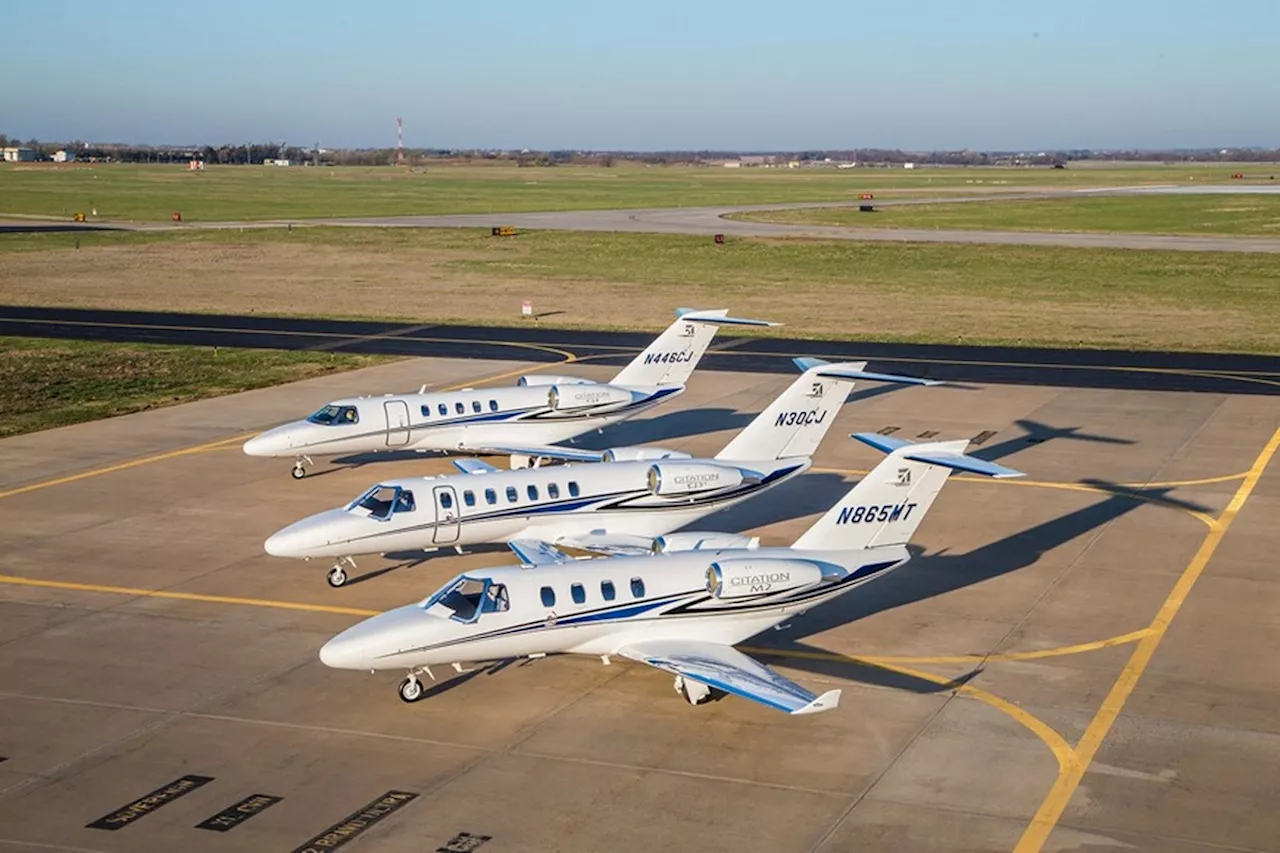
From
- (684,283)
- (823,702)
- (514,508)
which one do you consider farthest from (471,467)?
(684,283)

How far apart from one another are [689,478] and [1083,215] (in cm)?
12792

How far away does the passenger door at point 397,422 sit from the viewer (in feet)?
130

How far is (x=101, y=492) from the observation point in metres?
38.3

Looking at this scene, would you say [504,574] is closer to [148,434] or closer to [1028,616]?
[1028,616]

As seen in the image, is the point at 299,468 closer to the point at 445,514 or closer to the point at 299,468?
the point at 299,468

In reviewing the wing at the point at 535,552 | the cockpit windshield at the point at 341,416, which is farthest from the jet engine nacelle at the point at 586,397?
the wing at the point at 535,552

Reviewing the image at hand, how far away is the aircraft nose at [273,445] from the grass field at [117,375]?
11854 millimetres

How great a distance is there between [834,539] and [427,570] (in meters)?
10.2

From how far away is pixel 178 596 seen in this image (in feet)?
96.7

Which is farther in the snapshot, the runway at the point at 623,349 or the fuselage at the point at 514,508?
the runway at the point at 623,349

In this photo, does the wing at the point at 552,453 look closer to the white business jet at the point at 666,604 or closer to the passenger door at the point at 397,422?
the passenger door at the point at 397,422

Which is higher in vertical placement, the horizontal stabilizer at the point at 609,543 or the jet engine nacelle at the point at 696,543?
the jet engine nacelle at the point at 696,543

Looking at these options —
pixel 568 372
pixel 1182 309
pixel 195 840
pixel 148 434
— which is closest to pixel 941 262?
pixel 1182 309

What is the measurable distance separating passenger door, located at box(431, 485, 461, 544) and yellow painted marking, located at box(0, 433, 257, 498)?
14.8m
